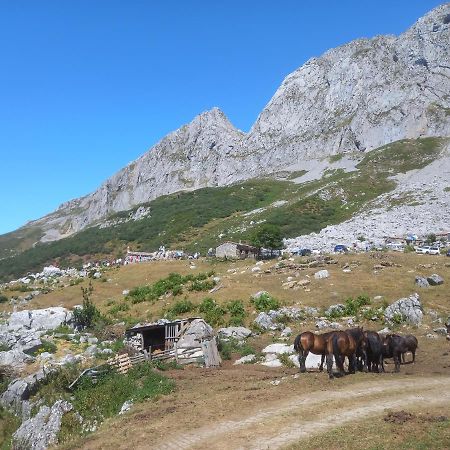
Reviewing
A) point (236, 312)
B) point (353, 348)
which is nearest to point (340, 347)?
point (353, 348)

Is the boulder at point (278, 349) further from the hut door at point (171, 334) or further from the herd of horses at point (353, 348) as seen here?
the hut door at point (171, 334)

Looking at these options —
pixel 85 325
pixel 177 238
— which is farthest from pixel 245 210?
pixel 85 325

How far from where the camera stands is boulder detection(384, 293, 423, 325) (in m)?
30.6

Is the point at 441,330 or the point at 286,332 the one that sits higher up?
the point at 286,332

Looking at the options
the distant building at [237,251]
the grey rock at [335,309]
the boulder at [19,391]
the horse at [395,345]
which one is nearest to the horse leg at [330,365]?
the horse at [395,345]

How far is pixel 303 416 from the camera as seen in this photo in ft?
46.4

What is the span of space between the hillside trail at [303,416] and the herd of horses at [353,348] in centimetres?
227

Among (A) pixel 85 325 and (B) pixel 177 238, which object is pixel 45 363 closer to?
(A) pixel 85 325

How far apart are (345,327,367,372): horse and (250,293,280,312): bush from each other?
1626 centimetres

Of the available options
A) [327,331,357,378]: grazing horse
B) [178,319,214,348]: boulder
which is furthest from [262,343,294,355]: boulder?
[327,331,357,378]: grazing horse

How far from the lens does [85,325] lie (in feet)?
115

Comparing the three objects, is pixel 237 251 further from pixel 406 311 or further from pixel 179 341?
pixel 179 341

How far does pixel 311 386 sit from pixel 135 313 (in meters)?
27.6

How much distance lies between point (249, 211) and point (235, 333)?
331 feet
